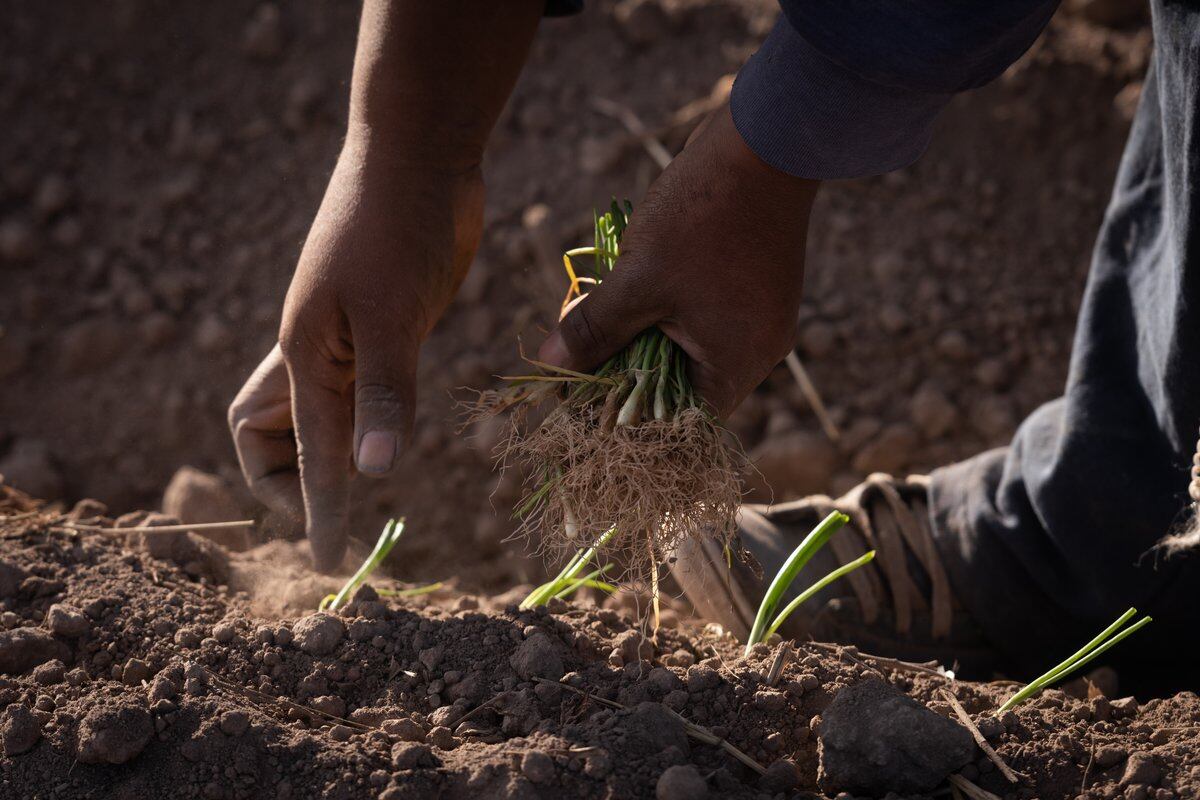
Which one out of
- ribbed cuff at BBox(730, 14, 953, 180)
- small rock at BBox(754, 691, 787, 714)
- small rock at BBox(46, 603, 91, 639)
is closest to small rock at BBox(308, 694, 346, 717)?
small rock at BBox(46, 603, 91, 639)

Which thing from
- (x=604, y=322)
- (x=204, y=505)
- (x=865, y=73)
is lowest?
(x=204, y=505)

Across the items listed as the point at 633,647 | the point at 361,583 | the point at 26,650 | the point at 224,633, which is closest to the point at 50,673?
the point at 26,650

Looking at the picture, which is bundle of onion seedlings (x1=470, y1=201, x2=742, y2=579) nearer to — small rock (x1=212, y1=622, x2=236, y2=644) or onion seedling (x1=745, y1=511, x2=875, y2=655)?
onion seedling (x1=745, y1=511, x2=875, y2=655)

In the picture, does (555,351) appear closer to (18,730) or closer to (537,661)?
(537,661)

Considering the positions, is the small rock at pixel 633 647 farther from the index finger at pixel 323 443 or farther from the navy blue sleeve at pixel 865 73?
the navy blue sleeve at pixel 865 73

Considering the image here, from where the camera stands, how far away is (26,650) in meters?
1.59

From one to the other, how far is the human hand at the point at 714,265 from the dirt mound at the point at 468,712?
49 cm

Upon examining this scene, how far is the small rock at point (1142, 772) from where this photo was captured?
137 centimetres

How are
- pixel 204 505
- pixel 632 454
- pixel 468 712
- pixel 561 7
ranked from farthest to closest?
pixel 204 505
pixel 561 7
pixel 632 454
pixel 468 712

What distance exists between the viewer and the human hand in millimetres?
1521

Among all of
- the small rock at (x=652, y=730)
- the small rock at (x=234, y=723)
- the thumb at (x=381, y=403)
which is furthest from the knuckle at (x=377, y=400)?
the small rock at (x=652, y=730)

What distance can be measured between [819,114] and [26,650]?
1445 millimetres

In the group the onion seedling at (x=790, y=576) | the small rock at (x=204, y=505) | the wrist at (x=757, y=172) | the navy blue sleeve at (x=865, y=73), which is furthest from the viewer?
the small rock at (x=204, y=505)

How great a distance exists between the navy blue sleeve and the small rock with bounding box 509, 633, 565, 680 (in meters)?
0.80
